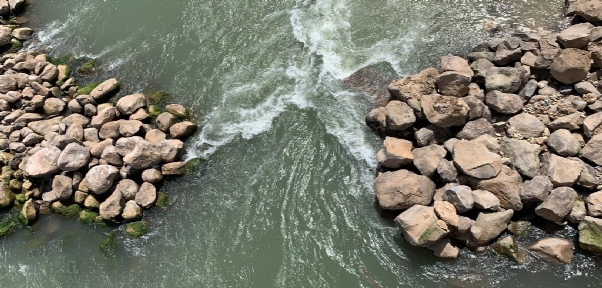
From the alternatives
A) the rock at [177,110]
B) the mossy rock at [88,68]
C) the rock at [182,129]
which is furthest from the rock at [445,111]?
the mossy rock at [88,68]

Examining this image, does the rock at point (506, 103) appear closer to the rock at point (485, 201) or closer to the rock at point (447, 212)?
the rock at point (485, 201)

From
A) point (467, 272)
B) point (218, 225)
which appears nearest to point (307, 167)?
point (218, 225)

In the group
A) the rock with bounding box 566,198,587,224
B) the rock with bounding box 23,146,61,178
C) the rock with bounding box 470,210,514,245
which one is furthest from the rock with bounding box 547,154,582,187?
the rock with bounding box 23,146,61,178

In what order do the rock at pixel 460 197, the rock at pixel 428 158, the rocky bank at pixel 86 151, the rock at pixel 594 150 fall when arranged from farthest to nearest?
the rocky bank at pixel 86 151
the rock at pixel 428 158
the rock at pixel 594 150
the rock at pixel 460 197

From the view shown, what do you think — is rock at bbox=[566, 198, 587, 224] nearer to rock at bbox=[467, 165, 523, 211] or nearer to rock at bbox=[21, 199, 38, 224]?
rock at bbox=[467, 165, 523, 211]

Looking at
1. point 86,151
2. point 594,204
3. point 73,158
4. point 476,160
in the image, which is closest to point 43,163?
point 73,158
